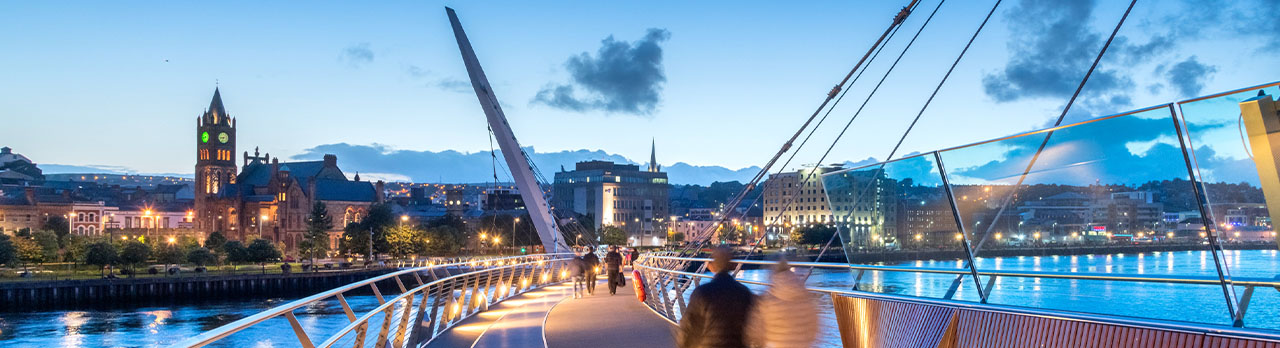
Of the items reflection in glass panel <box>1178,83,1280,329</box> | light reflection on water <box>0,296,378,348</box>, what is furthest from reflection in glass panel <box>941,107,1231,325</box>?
light reflection on water <box>0,296,378,348</box>

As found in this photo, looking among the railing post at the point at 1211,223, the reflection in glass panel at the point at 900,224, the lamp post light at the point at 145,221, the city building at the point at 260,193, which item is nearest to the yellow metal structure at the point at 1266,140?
the railing post at the point at 1211,223

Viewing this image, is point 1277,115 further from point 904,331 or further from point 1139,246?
point 904,331

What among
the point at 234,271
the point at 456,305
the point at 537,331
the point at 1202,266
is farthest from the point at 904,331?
the point at 234,271

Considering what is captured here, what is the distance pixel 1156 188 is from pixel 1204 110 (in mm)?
769

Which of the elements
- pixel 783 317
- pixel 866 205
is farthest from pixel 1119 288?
pixel 866 205

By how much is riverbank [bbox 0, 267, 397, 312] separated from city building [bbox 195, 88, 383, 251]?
187 feet

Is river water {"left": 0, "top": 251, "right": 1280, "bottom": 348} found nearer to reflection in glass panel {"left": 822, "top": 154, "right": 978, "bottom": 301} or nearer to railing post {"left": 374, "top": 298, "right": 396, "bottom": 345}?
reflection in glass panel {"left": 822, "top": 154, "right": 978, "bottom": 301}

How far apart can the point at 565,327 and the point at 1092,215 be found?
9.26 meters

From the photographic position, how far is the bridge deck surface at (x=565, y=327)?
13039 millimetres

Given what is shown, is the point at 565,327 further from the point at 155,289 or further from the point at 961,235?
the point at 155,289

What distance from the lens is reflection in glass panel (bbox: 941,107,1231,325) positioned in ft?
19.2

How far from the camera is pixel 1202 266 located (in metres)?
5.79

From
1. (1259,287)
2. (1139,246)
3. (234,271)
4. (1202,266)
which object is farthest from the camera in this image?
(234,271)

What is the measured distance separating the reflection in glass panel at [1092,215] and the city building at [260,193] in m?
140
